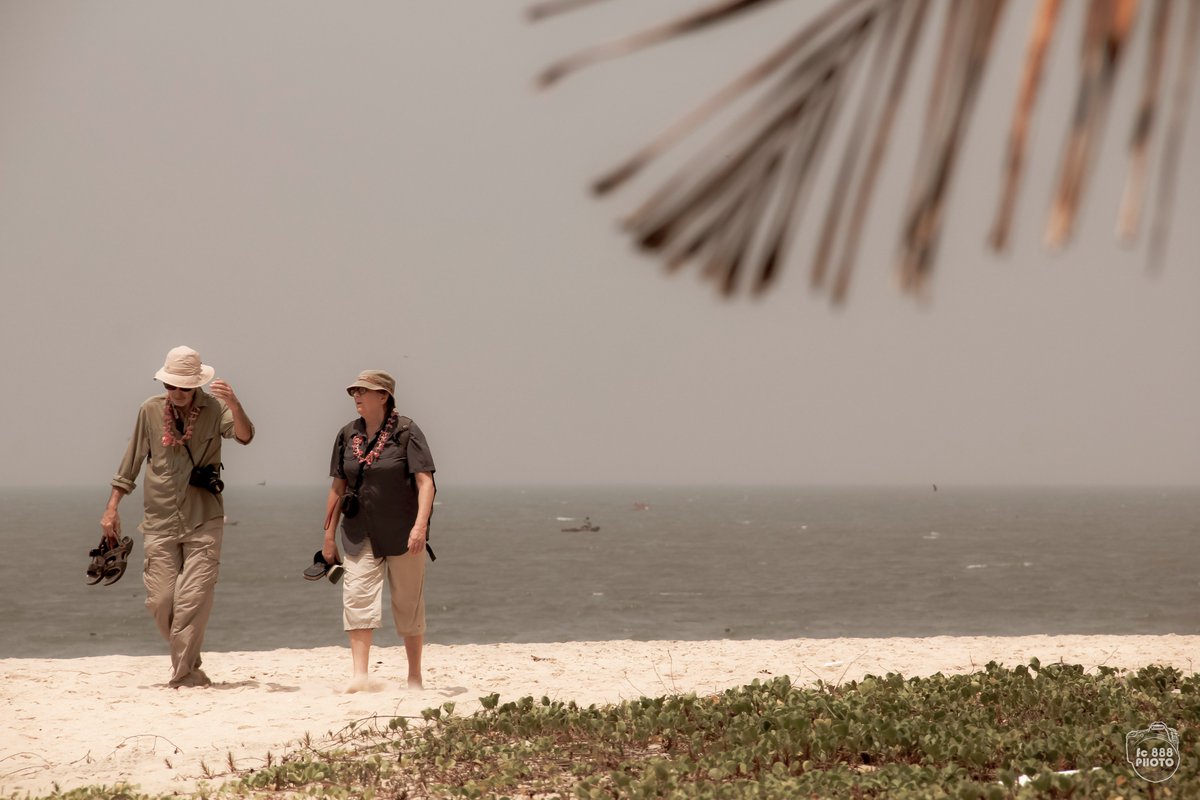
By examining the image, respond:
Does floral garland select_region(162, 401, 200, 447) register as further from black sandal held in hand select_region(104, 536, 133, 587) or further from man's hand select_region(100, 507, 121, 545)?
black sandal held in hand select_region(104, 536, 133, 587)

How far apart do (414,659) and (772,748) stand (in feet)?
8.61

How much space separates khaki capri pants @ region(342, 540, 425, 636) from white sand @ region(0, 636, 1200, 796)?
0.46m

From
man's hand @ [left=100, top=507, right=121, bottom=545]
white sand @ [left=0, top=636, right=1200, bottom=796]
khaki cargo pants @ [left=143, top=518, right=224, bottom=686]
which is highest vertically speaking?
man's hand @ [left=100, top=507, right=121, bottom=545]

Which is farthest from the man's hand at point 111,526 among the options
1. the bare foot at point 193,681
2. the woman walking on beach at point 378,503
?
the woman walking on beach at point 378,503

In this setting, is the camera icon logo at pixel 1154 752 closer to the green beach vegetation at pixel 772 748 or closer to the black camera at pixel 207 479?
the green beach vegetation at pixel 772 748

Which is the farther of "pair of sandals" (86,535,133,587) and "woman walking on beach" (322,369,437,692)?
"pair of sandals" (86,535,133,587)

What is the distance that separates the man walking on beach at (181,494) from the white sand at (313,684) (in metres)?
0.56

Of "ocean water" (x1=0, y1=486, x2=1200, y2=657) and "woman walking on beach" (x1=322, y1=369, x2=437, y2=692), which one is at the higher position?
"woman walking on beach" (x1=322, y1=369, x2=437, y2=692)

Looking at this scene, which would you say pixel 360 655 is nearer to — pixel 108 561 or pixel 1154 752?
pixel 108 561

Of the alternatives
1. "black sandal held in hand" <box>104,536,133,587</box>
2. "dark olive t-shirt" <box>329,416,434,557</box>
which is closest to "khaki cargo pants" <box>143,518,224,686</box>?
"black sandal held in hand" <box>104,536,133,587</box>

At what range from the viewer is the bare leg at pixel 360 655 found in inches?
269

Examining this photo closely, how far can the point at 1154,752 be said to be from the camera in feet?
16.0

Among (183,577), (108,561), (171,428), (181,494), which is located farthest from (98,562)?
(171,428)

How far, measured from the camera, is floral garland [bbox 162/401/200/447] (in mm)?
Result: 6945
